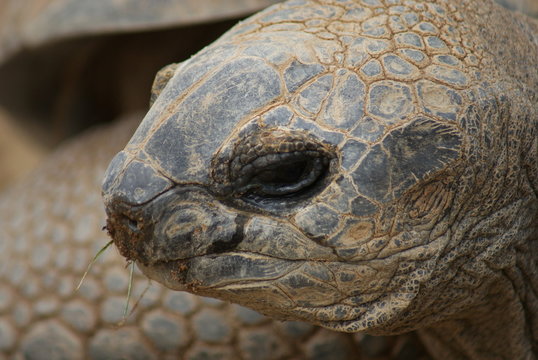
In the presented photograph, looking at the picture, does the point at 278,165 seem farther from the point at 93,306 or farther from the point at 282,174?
the point at 93,306

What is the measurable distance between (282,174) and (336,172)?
0.11 m

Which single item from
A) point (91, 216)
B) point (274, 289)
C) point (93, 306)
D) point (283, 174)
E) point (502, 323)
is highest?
point (283, 174)

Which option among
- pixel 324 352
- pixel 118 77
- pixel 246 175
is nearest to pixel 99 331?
pixel 324 352

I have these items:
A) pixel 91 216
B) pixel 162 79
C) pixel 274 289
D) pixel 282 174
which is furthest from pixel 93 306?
pixel 282 174

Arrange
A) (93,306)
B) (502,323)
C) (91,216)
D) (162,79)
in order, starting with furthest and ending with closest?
(91,216) < (93,306) < (502,323) < (162,79)

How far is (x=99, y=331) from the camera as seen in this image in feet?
8.73

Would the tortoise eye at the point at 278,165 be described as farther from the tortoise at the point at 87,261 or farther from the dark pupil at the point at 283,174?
the tortoise at the point at 87,261

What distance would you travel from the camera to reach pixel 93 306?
8.75ft

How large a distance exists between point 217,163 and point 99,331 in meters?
1.39

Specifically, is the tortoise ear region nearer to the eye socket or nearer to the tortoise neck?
the eye socket

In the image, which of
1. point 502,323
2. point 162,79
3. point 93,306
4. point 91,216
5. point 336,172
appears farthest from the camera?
point 91,216

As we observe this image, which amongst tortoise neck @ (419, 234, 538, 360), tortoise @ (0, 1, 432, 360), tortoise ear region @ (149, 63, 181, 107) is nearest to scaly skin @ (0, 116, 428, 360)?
tortoise @ (0, 1, 432, 360)

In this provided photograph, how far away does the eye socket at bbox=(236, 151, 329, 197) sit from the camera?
1.48 metres

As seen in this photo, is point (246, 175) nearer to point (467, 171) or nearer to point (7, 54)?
point (467, 171)
